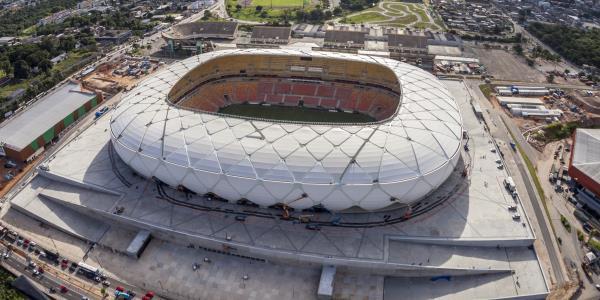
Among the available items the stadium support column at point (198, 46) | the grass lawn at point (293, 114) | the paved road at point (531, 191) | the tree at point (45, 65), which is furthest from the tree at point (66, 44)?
the paved road at point (531, 191)

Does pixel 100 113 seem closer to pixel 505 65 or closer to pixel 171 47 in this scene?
pixel 171 47

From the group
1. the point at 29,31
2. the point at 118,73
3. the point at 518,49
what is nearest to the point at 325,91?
the point at 118,73

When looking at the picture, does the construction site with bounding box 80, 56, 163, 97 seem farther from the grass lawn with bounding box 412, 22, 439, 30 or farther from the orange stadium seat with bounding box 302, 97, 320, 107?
the grass lawn with bounding box 412, 22, 439, 30

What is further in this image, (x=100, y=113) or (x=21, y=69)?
(x=21, y=69)

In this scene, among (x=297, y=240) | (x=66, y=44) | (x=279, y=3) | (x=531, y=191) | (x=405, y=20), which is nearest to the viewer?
(x=297, y=240)

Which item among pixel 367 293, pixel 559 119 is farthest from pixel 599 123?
pixel 367 293

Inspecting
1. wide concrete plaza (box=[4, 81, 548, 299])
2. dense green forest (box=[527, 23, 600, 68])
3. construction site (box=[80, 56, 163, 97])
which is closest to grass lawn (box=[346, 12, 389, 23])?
dense green forest (box=[527, 23, 600, 68])
